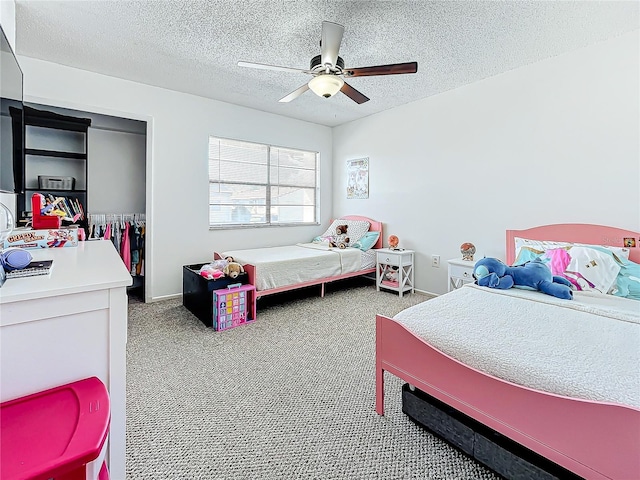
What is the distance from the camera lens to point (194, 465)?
1430 millimetres

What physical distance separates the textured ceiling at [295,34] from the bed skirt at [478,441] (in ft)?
8.14

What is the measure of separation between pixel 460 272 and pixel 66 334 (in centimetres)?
332

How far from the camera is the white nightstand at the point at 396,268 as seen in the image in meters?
4.07

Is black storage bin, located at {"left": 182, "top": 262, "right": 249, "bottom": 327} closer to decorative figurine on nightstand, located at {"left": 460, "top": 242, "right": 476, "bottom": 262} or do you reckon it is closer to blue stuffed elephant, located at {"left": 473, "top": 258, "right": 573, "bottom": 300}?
blue stuffed elephant, located at {"left": 473, "top": 258, "right": 573, "bottom": 300}

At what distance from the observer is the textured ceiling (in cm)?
221

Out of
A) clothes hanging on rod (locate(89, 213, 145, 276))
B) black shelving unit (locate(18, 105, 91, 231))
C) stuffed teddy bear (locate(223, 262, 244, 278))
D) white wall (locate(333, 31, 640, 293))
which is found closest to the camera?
white wall (locate(333, 31, 640, 293))

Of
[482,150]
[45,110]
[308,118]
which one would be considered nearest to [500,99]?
[482,150]

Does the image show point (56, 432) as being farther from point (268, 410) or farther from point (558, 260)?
point (558, 260)

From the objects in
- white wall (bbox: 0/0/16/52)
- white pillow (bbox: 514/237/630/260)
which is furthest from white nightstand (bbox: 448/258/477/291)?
white wall (bbox: 0/0/16/52)

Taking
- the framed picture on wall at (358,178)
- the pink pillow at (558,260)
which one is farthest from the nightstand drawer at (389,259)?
the pink pillow at (558,260)

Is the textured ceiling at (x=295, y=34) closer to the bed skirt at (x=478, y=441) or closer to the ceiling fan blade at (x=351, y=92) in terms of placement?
the ceiling fan blade at (x=351, y=92)

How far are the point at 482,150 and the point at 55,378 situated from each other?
394cm

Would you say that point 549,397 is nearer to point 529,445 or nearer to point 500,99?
point 529,445

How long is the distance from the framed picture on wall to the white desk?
417 cm
